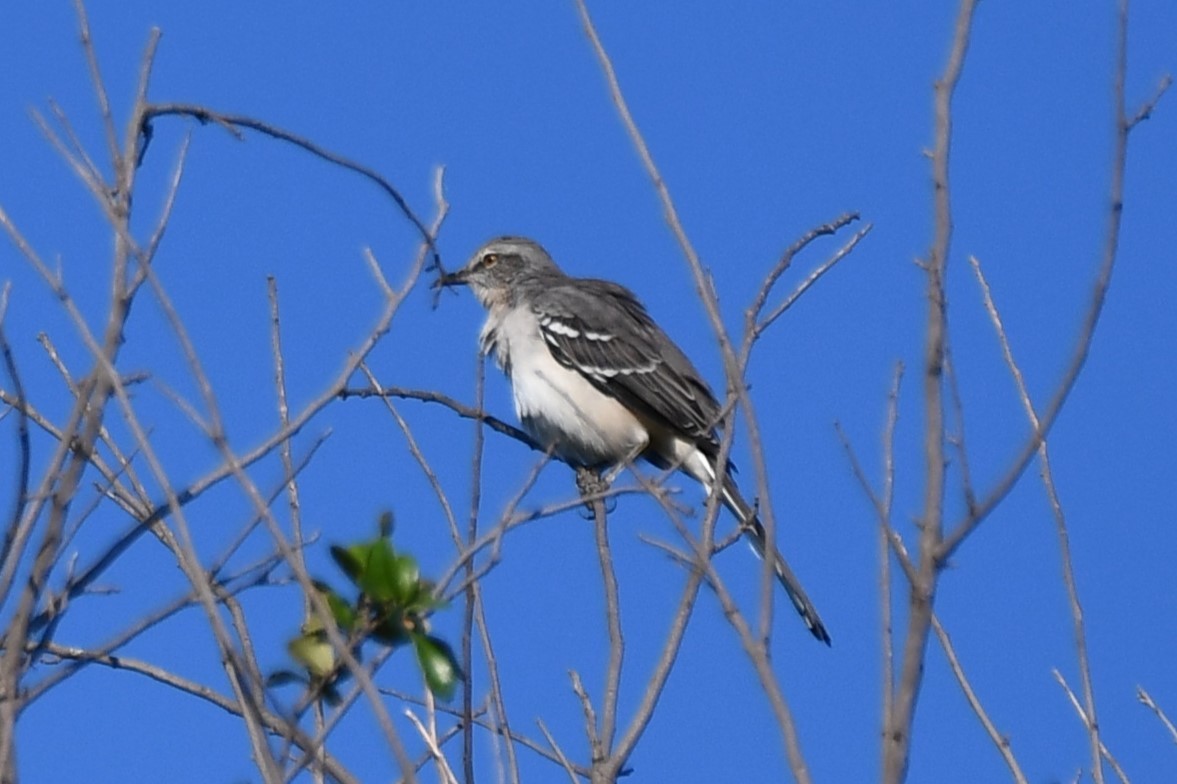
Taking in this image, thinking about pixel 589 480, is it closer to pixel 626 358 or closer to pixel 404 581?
pixel 626 358

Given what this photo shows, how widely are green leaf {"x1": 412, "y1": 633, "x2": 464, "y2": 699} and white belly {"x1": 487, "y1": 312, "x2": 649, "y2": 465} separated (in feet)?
18.1

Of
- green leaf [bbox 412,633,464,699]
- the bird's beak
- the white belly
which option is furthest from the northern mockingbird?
green leaf [bbox 412,633,464,699]

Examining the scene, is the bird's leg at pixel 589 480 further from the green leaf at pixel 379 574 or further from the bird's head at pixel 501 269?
the green leaf at pixel 379 574

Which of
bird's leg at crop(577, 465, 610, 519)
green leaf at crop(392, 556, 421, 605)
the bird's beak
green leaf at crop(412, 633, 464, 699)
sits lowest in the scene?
green leaf at crop(412, 633, 464, 699)

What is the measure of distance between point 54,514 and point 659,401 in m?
6.22

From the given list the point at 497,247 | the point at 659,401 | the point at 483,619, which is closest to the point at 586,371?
the point at 659,401

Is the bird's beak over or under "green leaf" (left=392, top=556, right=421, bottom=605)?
over

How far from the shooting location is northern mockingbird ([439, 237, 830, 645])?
897 centimetres

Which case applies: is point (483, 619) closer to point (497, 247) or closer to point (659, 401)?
point (659, 401)

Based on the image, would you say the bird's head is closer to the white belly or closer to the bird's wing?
the bird's wing

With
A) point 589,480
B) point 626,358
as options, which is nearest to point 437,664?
point 589,480

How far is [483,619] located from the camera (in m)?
4.54

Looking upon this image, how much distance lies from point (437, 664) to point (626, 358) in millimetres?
6357

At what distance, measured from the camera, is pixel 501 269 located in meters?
10.4
